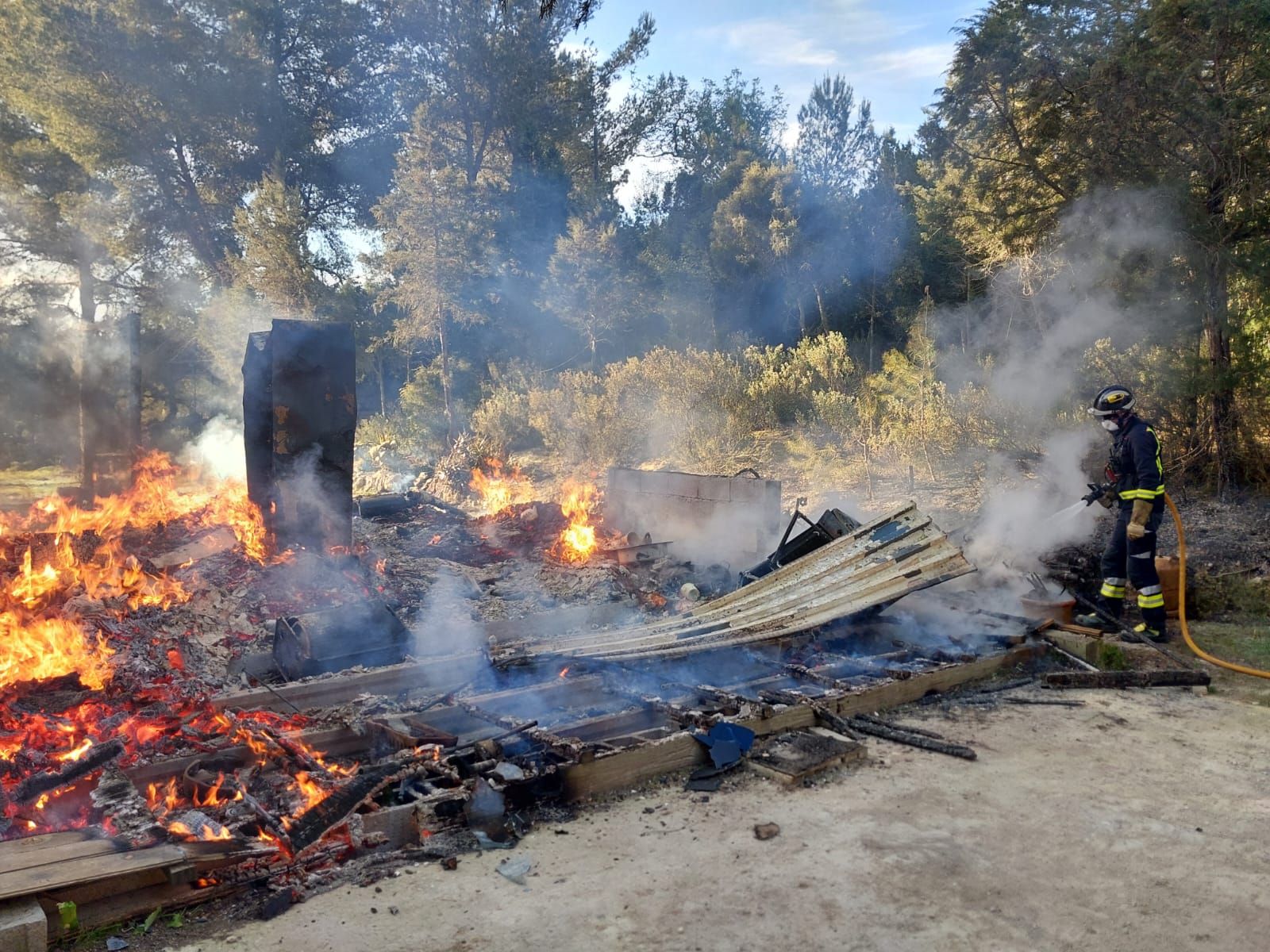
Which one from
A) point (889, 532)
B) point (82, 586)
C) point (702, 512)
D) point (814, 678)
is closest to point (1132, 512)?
point (889, 532)

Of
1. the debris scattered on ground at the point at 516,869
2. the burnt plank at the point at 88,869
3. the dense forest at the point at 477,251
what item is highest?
the dense forest at the point at 477,251

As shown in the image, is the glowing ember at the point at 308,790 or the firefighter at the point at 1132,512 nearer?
the glowing ember at the point at 308,790

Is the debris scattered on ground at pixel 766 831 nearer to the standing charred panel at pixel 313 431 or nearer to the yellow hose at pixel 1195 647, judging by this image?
the yellow hose at pixel 1195 647

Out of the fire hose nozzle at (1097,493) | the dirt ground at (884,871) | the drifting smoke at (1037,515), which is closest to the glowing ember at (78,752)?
the dirt ground at (884,871)

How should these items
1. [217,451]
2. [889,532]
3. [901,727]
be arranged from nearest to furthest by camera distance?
[901,727] < [889,532] < [217,451]

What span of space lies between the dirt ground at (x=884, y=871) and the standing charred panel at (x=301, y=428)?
18.6 feet

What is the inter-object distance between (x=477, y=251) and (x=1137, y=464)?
799 inches

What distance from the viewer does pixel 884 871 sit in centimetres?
377

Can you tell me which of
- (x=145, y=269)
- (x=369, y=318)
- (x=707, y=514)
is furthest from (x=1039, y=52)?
(x=145, y=269)

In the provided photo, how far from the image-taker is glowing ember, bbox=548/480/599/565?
36.6 ft

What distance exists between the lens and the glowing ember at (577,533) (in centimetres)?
1116

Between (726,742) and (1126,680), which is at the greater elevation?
(726,742)

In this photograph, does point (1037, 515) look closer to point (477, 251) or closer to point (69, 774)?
point (69, 774)

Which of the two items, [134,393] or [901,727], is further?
[134,393]
